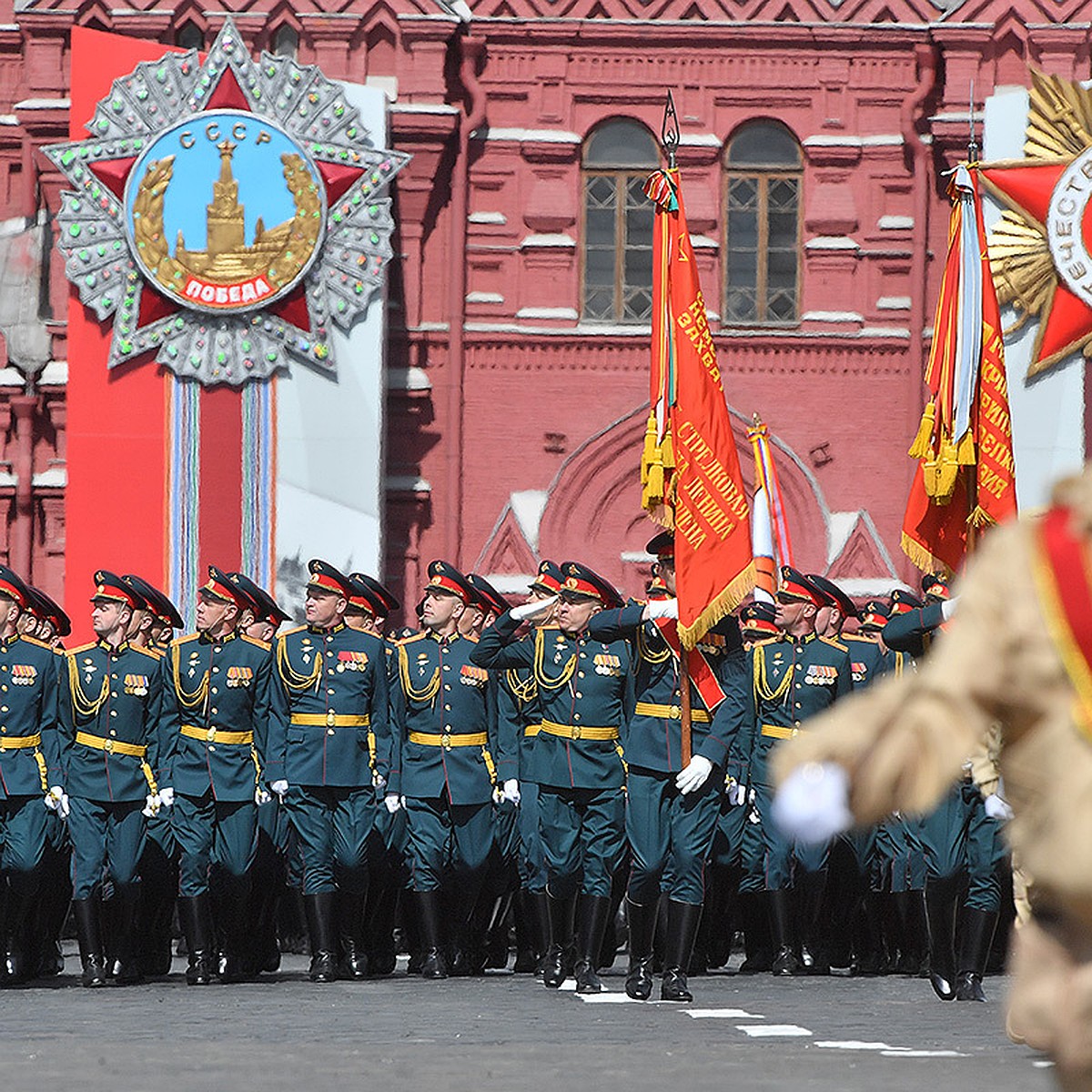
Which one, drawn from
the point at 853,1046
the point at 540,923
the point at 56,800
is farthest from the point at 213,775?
the point at 853,1046

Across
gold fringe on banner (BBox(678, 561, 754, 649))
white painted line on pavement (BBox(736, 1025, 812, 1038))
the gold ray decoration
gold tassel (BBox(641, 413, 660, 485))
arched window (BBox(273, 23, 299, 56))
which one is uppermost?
→ arched window (BBox(273, 23, 299, 56))

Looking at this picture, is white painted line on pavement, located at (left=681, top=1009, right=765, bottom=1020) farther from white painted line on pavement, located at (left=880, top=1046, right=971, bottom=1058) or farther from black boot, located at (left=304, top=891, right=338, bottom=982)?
black boot, located at (left=304, top=891, right=338, bottom=982)

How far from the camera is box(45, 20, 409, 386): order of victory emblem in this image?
19.3m

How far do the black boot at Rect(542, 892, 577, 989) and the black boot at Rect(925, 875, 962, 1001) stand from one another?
146 cm

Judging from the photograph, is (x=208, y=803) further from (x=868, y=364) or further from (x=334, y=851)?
(x=868, y=364)

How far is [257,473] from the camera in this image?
19.6 metres

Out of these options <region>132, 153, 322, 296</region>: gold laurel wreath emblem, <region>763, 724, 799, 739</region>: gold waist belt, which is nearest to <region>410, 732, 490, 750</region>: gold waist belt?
<region>763, 724, 799, 739</region>: gold waist belt

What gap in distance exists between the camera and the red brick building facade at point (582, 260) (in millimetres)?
20094

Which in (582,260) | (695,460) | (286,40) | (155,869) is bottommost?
(155,869)

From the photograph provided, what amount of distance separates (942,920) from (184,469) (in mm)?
10508

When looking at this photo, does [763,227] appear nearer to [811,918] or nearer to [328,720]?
[811,918]

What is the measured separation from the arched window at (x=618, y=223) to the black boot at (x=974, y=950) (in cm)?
1061

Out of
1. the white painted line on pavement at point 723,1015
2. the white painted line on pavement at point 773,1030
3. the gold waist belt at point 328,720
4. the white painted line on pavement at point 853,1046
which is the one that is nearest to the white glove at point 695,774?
the white painted line on pavement at point 723,1015

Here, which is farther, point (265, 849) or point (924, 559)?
point (265, 849)
